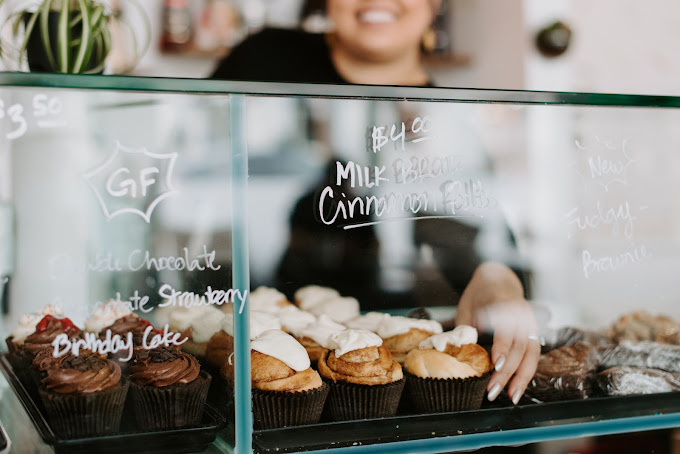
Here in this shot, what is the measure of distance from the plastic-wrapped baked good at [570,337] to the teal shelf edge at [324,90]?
531 millimetres

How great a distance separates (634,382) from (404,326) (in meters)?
0.49

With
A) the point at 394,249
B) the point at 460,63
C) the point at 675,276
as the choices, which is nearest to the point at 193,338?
the point at 394,249

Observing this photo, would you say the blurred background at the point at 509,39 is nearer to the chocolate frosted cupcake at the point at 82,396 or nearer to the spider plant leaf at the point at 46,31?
the spider plant leaf at the point at 46,31

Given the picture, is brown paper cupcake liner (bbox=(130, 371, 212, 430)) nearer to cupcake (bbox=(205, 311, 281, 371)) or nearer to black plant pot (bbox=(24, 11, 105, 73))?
cupcake (bbox=(205, 311, 281, 371))

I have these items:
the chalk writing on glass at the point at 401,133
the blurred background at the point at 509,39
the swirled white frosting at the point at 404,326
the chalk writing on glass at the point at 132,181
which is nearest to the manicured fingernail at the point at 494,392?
the swirled white frosting at the point at 404,326

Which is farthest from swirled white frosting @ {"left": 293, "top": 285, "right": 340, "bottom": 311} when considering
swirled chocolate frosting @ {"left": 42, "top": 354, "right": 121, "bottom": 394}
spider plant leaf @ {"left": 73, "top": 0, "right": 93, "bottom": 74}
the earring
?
the earring

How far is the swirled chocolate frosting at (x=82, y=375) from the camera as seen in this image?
1041 mm

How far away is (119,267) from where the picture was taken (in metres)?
1.04

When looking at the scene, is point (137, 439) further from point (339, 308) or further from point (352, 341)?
point (339, 308)

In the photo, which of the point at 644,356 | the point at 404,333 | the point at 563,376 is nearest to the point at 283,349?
the point at 404,333

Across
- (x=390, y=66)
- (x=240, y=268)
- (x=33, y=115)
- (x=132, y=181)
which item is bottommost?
(x=240, y=268)

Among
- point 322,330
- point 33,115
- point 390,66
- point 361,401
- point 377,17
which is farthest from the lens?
point 390,66

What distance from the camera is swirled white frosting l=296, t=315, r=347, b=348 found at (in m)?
1.37

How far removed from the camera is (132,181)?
3.39 ft
